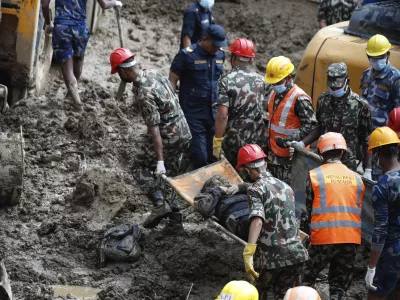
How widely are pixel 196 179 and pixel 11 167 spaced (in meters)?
1.99

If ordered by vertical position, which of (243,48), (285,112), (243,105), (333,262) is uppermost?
(243,48)

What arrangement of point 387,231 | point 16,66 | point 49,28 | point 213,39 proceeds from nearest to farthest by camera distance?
point 387,231 < point 213,39 < point 16,66 < point 49,28

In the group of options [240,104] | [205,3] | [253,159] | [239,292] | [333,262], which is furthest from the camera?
[205,3]

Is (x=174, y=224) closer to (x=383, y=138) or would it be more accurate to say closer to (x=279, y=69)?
(x=279, y=69)

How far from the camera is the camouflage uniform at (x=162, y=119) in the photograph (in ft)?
32.0

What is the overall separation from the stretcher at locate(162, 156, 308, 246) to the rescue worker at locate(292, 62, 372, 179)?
722 millimetres

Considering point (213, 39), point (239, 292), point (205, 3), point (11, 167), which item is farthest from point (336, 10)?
point (239, 292)

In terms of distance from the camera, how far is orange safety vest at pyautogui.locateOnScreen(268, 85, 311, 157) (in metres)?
9.98

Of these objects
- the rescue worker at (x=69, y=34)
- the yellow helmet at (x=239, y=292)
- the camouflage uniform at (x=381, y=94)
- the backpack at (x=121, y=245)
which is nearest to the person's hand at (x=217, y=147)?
the backpack at (x=121, y=245)

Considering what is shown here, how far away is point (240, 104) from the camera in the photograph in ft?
34.3

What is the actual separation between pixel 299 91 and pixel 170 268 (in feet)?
7.40

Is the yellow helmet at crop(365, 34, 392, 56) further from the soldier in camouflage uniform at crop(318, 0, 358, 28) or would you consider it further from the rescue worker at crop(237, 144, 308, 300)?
the soldier in camouflage uniform at crop(318, 0, 358, 28)

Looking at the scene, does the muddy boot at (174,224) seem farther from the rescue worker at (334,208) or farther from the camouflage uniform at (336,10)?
the camouflage uniform at (336,10)

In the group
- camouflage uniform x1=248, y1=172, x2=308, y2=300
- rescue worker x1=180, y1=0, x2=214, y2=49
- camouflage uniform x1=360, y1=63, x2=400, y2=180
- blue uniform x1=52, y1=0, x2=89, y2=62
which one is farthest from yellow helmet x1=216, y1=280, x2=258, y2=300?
rescue worker x1=180, y1=0, x2=214, y2=49
